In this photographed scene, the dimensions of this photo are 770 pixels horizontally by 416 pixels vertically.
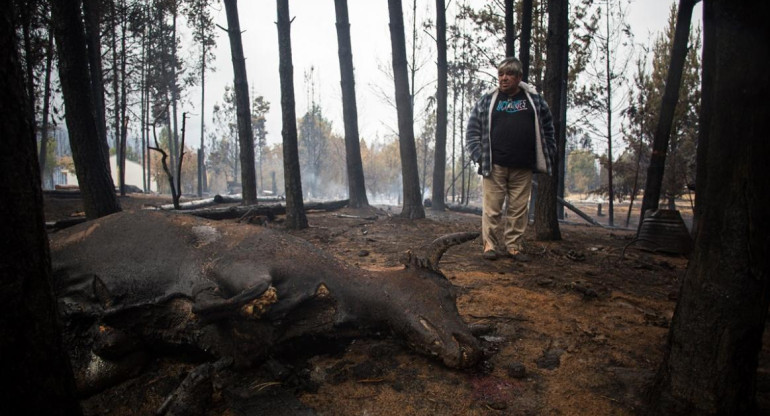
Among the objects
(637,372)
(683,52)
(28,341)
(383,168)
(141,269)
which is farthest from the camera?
(383,168)

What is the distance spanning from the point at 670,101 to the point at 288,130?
6994mm

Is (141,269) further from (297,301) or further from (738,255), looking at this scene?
(738,255)

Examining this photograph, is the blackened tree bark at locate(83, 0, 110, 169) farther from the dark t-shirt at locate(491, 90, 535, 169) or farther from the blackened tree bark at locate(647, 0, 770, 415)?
the blackened tree bark at locate(647, 0, 770, 415)

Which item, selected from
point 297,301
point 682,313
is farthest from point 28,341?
point 682,313

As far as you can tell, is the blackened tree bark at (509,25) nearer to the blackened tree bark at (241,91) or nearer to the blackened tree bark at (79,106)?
the blackened tree bark at (241,91)

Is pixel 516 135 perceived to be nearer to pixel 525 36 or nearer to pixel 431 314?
pixel 431 314

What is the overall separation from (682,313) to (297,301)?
5.82 feet

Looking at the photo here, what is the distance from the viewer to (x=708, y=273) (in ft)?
4.62

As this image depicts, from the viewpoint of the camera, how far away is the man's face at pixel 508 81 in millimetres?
4352

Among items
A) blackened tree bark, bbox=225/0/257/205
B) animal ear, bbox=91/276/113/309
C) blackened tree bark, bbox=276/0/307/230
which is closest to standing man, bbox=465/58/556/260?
animal ear, bbox=91/276/113/309

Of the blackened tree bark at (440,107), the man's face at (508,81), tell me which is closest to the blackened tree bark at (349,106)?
the blackened tree bark at (440,107)

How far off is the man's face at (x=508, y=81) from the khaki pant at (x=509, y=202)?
35.9 inches

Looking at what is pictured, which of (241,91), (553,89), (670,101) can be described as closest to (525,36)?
(553,89)

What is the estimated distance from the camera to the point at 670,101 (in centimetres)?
661
